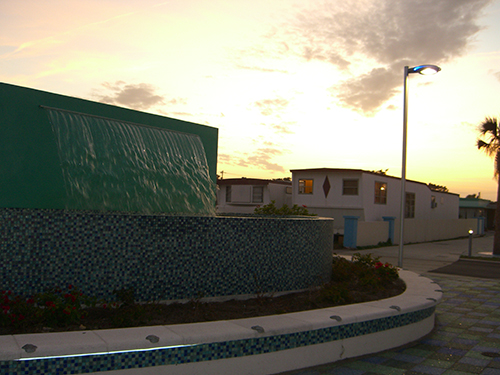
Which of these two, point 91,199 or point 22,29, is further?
point 22,29

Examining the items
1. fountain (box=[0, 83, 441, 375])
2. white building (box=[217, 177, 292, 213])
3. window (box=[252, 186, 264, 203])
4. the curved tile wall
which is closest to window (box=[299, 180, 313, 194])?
white building (box=[217, 177, 292, 213])

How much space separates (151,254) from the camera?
5879 mm

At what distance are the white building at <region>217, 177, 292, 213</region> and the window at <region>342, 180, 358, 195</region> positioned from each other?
348 inches

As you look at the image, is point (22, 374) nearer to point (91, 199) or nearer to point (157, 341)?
point (157, 341)

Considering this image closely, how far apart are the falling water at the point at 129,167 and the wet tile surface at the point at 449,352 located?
12.8 feet

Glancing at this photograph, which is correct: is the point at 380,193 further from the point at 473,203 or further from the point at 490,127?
the point at 473,203

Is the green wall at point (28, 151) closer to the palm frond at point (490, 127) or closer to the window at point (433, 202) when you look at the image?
the palm frond at point (490, 127)

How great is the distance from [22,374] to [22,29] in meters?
6.97

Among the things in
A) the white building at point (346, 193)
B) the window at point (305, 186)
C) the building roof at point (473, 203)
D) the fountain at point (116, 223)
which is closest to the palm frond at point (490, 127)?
the white building at point (346, 193)

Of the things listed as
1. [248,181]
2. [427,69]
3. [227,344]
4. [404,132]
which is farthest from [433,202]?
[227,344]

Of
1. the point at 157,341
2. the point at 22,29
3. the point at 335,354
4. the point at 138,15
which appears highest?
the point at 138,15

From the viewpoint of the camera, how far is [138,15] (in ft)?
31.1

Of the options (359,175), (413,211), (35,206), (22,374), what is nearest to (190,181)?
(35,206)

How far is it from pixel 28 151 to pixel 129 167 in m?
1.68
